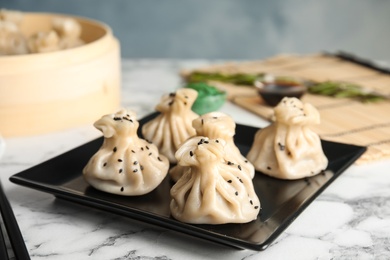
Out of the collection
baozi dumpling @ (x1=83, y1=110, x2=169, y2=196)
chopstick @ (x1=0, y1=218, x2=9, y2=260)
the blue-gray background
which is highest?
baozi dumpling @ (x1=83, y1=110, x2=169, y2=196)

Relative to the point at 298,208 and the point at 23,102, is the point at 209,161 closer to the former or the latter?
the point at 298,208

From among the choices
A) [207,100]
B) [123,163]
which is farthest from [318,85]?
[123,163]

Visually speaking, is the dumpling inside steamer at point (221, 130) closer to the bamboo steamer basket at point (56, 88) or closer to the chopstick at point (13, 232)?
the chopstick at point (13, 232)

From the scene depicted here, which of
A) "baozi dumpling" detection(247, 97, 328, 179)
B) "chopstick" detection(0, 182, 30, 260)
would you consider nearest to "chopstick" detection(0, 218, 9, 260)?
"chopstick" detection(0, 182, 30, 260)

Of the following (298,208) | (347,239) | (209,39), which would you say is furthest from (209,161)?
(209,39)

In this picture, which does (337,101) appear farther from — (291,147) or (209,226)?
(209,226)

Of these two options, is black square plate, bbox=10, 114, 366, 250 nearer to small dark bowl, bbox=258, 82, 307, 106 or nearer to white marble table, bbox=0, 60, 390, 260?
white marble table, bbox=0, 60, 390, 260
